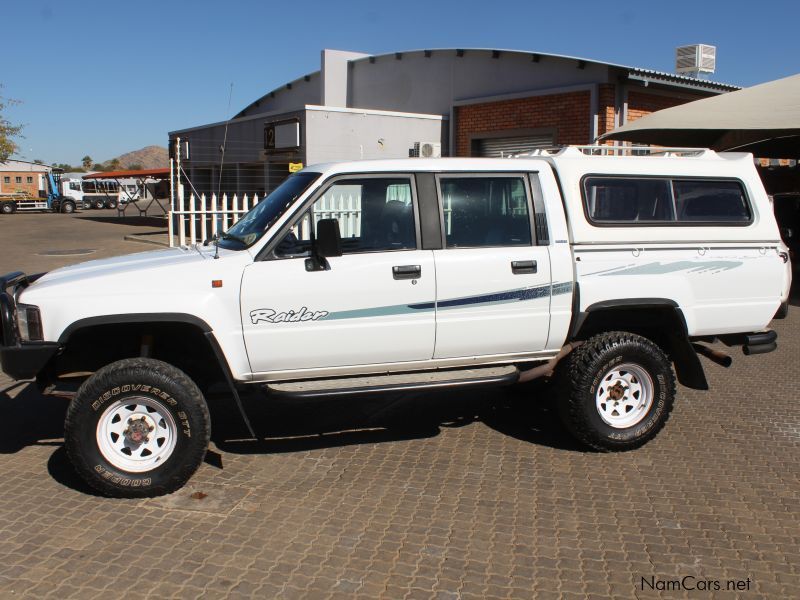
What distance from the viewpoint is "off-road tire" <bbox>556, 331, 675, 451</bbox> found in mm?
5352

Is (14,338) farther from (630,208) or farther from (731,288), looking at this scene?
(731,288)

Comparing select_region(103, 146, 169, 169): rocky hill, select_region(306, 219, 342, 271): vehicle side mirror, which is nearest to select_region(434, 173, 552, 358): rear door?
select_region(306, 219, 342, 271): vehicle side mirror

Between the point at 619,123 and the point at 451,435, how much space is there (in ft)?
37.9

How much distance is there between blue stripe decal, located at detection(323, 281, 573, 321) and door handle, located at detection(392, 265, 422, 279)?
182 mm

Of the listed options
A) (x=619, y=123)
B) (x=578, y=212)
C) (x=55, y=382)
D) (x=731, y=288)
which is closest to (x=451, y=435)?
(x=578, y=212)

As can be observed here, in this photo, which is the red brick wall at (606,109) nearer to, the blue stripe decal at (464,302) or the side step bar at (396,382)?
the blue stripe decal at (464,302)

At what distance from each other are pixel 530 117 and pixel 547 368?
494 inches

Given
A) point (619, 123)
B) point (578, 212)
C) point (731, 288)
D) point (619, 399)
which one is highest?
point (619, 123)

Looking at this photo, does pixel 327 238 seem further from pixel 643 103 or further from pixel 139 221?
pixel 139 221

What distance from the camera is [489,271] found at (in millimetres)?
5148

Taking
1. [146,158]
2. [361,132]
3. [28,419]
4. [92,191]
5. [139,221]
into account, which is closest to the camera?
[28,419]

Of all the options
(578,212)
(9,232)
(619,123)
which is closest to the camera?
(578,212)

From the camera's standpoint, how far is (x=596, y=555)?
13.3ft

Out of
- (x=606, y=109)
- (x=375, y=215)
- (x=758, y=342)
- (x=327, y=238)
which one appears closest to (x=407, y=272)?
(x=375, y=215)
